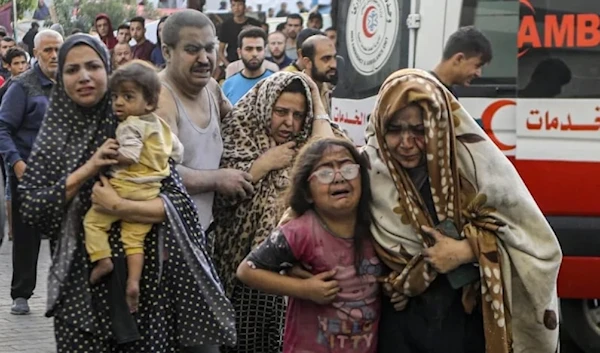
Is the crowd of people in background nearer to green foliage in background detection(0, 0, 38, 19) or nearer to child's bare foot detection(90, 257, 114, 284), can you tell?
child's bare foot detection(90, 257, 114, 284)

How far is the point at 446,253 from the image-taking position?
3.77m

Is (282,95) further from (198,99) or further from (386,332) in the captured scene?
(386,332)

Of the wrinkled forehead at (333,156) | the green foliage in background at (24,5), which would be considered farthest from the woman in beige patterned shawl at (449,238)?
the green foliage in background at (24,5)

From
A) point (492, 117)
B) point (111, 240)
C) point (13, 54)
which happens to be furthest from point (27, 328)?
point (13, 54)

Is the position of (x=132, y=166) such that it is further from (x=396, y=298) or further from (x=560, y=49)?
(x=560, y=49)

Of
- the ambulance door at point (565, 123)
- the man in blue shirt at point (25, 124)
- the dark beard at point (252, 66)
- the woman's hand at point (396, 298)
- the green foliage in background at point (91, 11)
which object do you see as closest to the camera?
the woman's hand at point (396, 298)

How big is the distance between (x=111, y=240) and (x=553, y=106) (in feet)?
10.0

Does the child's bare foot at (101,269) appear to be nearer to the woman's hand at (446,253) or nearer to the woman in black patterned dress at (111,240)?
the woman in black patterned dress at (111,240)

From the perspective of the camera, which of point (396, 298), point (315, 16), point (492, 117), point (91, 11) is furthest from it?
point (91, 11)

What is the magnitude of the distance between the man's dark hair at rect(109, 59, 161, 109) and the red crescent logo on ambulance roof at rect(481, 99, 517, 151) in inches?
107

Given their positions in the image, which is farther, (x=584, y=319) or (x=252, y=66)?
(x=252, y=66)

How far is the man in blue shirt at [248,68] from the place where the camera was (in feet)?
31.0

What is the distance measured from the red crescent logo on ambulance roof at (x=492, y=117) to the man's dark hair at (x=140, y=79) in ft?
8.95

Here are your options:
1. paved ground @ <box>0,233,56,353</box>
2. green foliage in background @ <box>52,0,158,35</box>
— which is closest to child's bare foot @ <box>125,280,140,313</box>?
paved ground @ <box>0,233,56,353</box>
